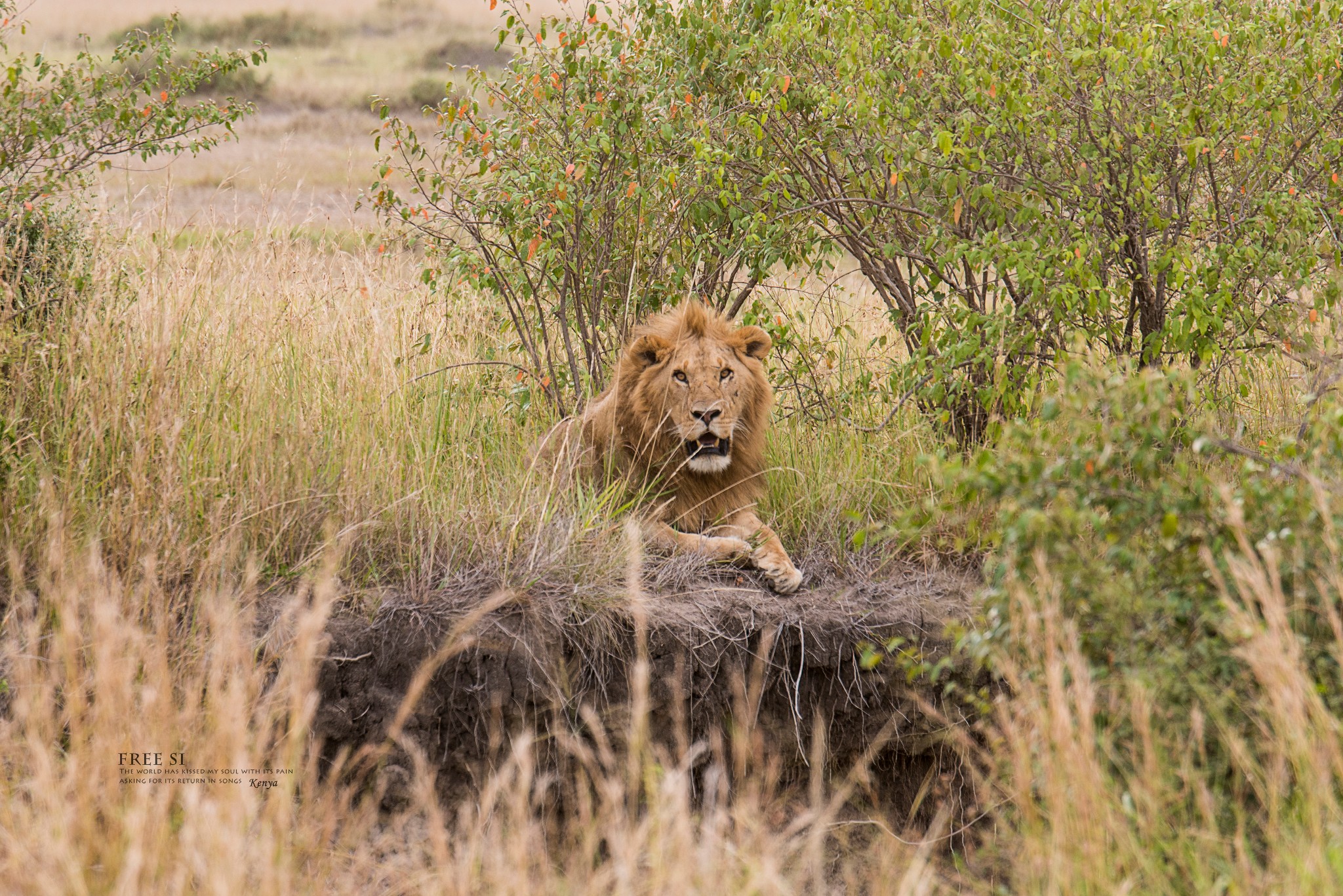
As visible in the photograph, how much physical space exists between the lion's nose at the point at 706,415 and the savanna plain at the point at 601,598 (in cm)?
52

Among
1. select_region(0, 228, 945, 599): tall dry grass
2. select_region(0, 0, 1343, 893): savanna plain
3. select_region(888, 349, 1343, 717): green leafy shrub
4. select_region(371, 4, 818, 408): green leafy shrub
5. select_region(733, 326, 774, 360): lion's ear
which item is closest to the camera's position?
select_region(0, 0, 1343, 893): savanna plain

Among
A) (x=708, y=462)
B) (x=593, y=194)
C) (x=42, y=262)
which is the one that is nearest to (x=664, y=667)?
(x=708, y=462)

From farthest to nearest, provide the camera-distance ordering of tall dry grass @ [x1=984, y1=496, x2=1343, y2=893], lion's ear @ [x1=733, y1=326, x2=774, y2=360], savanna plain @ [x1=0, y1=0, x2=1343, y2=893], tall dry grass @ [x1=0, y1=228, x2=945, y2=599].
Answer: lion's ear @ [x1=733, y1=326, x2=774, y2=360]
tall dry grass @ [x1=0, y1=228, x2=945, y2=599]
savanna plain @ [x1=0, y1=0, x2=1343, y2=893]
tall dry grass @ [x1=984, y1=496, x2=1343, y2=893]

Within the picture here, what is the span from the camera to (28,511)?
14.8 feet

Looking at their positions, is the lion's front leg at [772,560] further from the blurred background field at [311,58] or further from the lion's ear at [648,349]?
the blurred background field at [311,58]

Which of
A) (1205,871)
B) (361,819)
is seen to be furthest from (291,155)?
(1205,871)

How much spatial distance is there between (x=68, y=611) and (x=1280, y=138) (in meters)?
5.09

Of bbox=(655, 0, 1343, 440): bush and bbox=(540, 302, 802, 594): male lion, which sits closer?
bbox=(655, 0, 1343, 440): bush

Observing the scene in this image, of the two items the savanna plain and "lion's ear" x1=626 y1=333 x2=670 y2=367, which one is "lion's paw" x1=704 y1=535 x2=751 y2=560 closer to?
the savanna plain

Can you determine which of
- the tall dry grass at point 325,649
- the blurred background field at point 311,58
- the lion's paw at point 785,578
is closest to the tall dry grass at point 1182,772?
the tall dry grass at point 325,649

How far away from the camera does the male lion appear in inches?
202

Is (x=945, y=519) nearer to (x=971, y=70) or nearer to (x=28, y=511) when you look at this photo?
(x=971, y=70)

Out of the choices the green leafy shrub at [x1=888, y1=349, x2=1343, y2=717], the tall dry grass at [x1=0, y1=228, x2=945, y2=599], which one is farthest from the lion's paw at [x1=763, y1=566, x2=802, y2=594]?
the green leafy shrub at [x1=888, y1=349, x2=1343, y2=717]

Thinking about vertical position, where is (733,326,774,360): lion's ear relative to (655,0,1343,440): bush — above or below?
below
